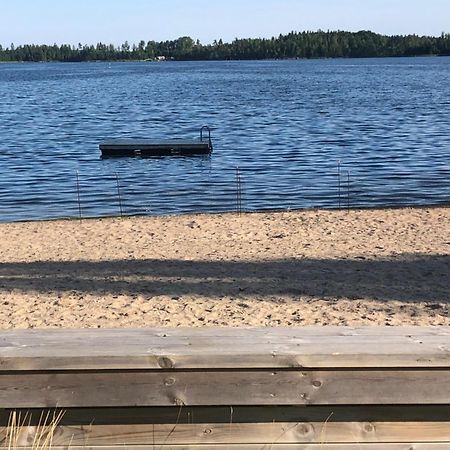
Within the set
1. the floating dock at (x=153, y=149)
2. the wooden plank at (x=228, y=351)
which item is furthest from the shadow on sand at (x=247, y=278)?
the floating dock at (x=153, y=149)

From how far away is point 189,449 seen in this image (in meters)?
2.86

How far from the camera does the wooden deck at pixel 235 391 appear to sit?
2.73 m

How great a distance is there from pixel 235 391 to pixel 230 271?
6395 mm

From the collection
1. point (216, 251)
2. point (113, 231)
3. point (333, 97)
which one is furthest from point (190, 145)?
point (333, 97)

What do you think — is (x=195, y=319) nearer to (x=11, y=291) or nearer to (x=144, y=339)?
(x=11, y=291)

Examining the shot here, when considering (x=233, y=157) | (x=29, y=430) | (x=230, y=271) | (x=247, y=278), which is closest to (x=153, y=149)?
(x=233, y=157)

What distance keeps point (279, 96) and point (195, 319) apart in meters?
56.0

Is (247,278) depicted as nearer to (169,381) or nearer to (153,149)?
(169,381)

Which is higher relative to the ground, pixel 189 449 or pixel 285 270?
pixel 189 449

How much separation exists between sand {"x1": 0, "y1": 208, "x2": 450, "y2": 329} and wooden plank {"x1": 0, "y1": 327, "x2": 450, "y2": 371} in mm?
3890

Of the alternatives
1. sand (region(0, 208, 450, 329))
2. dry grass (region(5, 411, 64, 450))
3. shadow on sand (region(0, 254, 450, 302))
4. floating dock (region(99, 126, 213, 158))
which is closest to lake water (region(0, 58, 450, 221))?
floating dock (region(99, 126, 213, 158))

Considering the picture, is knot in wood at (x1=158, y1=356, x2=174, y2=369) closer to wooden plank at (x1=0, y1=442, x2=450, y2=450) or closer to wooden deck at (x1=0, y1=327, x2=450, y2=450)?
wooden deck at (x1=0, y1=327, x2=450, y2=450)

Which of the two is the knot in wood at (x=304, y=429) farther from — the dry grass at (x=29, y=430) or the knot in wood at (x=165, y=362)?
the dry grass at (x=29, y=430)

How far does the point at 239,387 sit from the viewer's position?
9.04 feet
